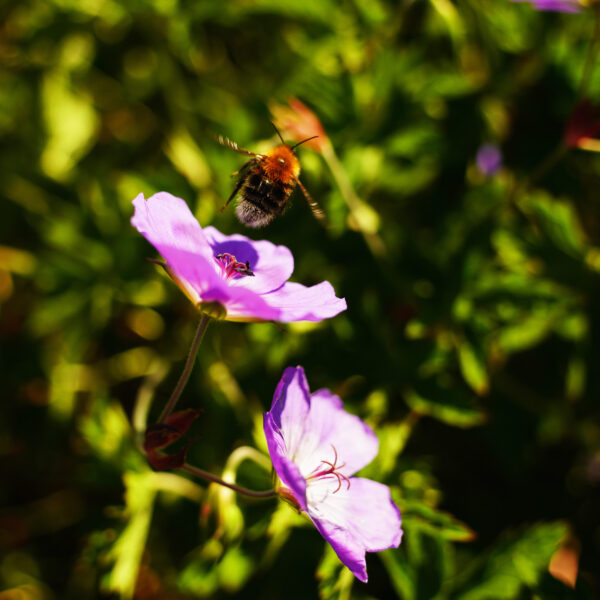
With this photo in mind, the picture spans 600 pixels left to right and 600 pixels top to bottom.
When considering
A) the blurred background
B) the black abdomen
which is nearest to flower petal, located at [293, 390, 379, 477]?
the blurred background

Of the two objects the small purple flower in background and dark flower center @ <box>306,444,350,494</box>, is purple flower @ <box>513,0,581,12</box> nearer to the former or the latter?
the small purple flower in background

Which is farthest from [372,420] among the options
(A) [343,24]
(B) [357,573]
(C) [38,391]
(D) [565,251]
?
(C) [38,391]

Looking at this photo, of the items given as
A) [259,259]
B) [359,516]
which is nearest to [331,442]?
[359,516]

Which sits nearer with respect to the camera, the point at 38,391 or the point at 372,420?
the point at 372,420

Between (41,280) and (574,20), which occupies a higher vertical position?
(574,20)

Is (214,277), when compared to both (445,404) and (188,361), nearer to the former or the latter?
(188,361)

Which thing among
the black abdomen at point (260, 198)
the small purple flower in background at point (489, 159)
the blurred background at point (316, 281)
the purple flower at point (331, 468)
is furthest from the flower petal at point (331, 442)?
the small purple flower in background at point (489, 159)

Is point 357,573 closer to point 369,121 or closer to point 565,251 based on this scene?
point 565,251
